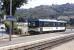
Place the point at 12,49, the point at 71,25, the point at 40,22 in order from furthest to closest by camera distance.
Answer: the point at 71,25 < the point at 40,22 < the point at 12,49

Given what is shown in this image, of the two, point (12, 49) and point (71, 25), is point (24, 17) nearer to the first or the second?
point (71, 25)

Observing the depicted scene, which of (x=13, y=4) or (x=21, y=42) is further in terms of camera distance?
(x=13, y=4)

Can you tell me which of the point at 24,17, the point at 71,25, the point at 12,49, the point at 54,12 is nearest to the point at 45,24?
the point at 12,49

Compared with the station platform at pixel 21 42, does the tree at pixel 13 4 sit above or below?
above

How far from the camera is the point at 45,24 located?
49625 millimetres

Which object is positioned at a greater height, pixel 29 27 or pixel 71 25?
pixel 29 27

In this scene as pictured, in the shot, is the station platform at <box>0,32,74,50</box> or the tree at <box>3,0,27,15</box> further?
the tree at <box>3,0,27,15</box>

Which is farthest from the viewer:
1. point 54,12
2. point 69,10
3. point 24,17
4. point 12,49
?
point 69,10

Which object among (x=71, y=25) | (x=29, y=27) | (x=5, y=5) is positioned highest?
(x=5, y=5)

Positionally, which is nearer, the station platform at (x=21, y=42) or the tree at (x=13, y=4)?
the station platform at (x=21, y=42)

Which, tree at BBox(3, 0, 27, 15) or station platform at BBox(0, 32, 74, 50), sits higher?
tree at BBox(3, 0, 27, 15)

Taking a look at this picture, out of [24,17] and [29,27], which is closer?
[29,27]

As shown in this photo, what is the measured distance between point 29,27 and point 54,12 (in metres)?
76.4

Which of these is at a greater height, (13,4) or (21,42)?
(13,4)
